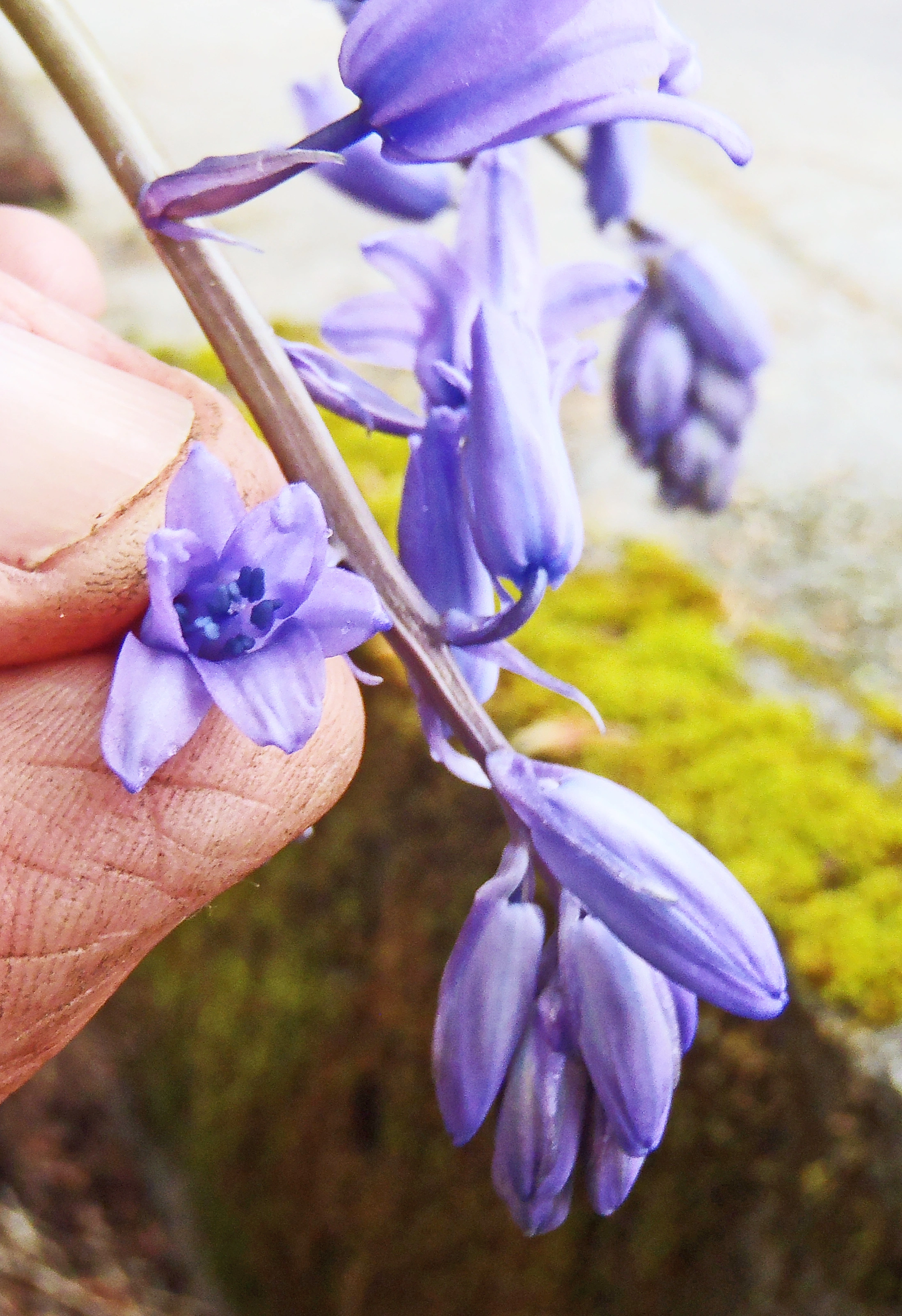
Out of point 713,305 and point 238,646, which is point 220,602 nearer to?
point 238,646

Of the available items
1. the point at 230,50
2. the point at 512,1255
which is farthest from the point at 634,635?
the point at 230,50

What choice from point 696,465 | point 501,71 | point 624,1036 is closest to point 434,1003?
point 696,465

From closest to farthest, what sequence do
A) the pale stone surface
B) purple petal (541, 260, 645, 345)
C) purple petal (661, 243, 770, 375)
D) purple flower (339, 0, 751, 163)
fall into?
1. purple flower (339, 0, 751, 163)
2. purple petal (541, 260, 645, 345)
3. purple petal (661, 243, 770, 375)
4. the pale stone surface

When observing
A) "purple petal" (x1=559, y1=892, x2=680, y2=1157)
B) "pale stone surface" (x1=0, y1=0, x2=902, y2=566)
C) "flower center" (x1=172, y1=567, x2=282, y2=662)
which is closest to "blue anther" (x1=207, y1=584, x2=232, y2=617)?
"flower center" (x1=172, y1=567, x2=282, y2=662)

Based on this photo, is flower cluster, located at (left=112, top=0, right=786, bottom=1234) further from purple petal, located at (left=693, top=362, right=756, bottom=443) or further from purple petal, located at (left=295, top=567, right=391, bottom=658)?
purple petal, located at (left=693, top=362, right=756, bottom=443)

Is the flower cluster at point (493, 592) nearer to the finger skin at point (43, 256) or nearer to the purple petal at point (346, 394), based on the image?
the purple petal at point (346, 394)

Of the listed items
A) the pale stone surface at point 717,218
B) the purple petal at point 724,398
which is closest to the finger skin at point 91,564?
the purple petal at point 724,398
